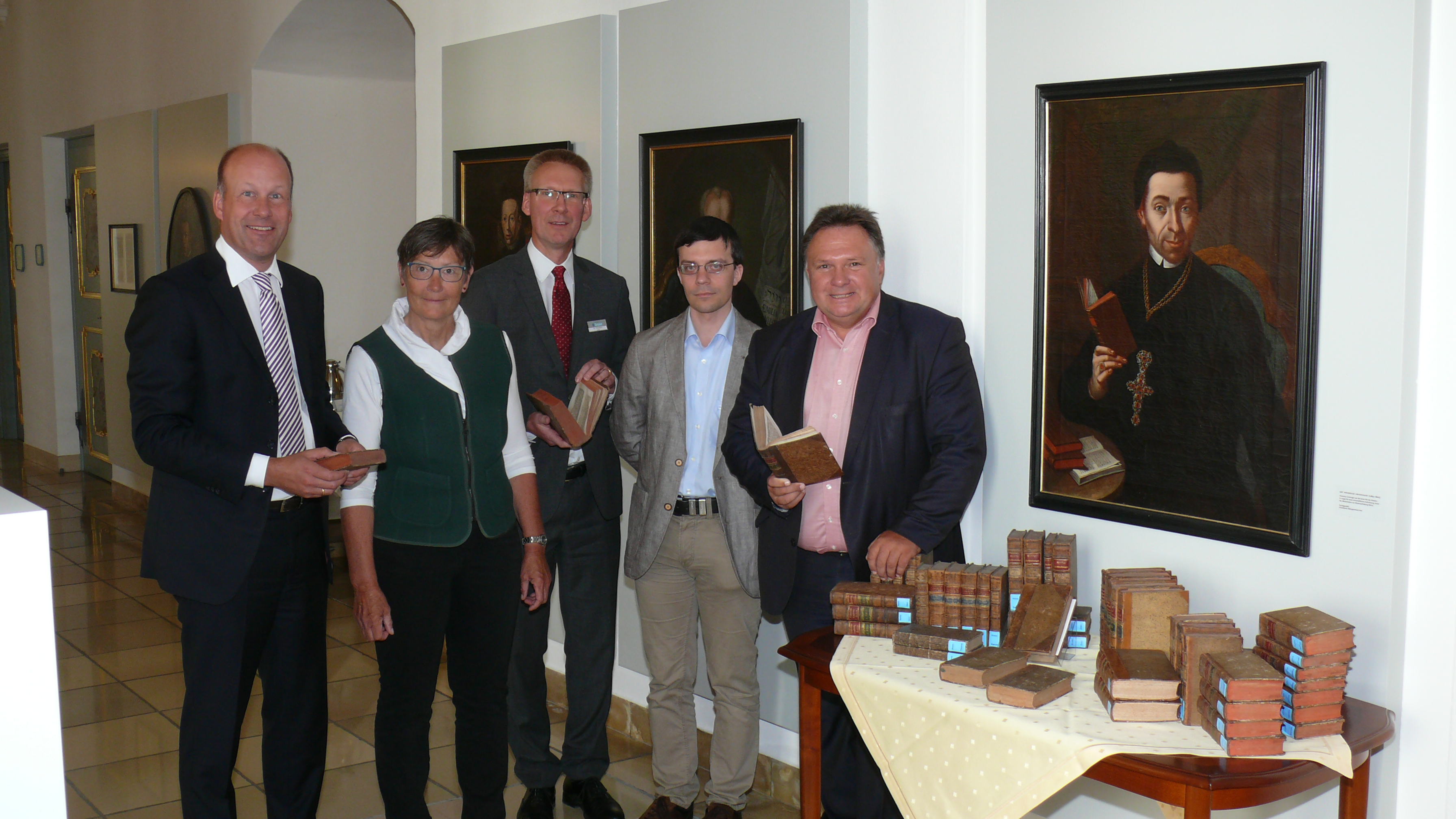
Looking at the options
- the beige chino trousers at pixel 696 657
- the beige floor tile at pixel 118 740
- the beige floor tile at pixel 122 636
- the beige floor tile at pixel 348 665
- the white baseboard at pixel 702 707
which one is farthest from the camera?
the beige floor tile at pixel 122 636

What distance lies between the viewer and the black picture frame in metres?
3.81

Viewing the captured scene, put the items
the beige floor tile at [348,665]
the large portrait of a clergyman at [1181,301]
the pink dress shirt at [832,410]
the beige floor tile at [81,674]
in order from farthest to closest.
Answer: the beige floor tile at [348,665]
the beige floor tile at [81,674]
the pink dress shirt at [832,410]
the large portrait of a clergyman at [1181,301]

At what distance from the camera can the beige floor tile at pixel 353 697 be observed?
495cm

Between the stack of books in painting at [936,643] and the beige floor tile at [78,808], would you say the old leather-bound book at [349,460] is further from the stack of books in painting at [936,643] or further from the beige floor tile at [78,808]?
the beige floor tile at [78,808]

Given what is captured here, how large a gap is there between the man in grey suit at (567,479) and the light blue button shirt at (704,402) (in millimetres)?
341

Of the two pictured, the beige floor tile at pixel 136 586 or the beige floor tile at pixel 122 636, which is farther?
the beige floor tile at pixel 136 586

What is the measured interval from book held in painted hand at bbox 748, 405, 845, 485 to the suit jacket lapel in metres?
1.32

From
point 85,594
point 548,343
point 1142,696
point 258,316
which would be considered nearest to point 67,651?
point 85,594

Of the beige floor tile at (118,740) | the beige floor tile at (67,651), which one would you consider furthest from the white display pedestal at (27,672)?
the beige floor tile at (67,651)

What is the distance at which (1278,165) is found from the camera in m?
2.71

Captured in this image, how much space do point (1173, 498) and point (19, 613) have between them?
253 cm

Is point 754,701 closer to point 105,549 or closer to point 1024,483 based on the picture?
point 1024,483

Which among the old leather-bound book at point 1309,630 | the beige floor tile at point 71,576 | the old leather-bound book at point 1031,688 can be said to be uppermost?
the old leather-bound book at point 1309,630

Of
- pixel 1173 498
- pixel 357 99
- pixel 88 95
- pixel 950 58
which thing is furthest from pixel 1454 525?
pixel 88 95
